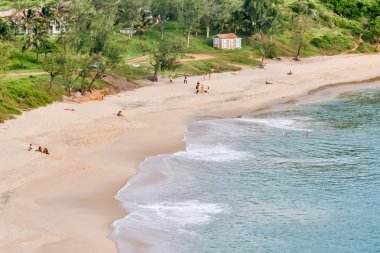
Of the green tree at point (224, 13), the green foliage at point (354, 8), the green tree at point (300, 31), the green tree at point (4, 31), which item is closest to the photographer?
the green tree at point (4, 31)

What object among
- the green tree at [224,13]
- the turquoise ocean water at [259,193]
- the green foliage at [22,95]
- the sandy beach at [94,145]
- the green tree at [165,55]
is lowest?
the turquoise ocean water at [259,193]

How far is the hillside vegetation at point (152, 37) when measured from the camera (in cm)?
7394

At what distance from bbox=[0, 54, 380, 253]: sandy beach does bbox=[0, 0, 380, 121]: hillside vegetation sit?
3.91 meters

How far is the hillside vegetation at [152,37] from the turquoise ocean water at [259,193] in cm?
1761

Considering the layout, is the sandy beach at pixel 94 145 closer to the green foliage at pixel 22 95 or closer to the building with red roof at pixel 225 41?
the green foliage at pixel 22 95

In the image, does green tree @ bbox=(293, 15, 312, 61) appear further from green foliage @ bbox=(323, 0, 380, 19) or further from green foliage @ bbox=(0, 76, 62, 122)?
green foliage @ bbox=(0, 76, 62, 122)

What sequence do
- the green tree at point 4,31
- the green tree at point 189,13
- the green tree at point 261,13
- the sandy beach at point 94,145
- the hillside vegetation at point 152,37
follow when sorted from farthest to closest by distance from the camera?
the green tree at point 261,13
the green tree at point 189,13
the green tree at point 4,31
the hillside vegetation at point 152,37
the sandy beach at point 94,145

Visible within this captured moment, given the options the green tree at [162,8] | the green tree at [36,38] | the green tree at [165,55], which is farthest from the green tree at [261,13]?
the green tree at [36,38]

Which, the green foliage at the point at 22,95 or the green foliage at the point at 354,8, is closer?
the green foliage at the point at 22,95

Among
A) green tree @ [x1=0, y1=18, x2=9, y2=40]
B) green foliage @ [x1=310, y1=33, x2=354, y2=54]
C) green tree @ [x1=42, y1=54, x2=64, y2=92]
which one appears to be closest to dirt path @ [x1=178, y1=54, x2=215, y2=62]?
green tree @ [x1=0, y1=18, x2=9, y2=40]

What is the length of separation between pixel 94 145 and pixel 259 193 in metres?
16.3

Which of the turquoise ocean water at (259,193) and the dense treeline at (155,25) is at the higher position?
the dense treeline at (155,25)

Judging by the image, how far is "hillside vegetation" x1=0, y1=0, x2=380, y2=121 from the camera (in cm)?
7394

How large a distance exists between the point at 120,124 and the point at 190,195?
21.0 meters
